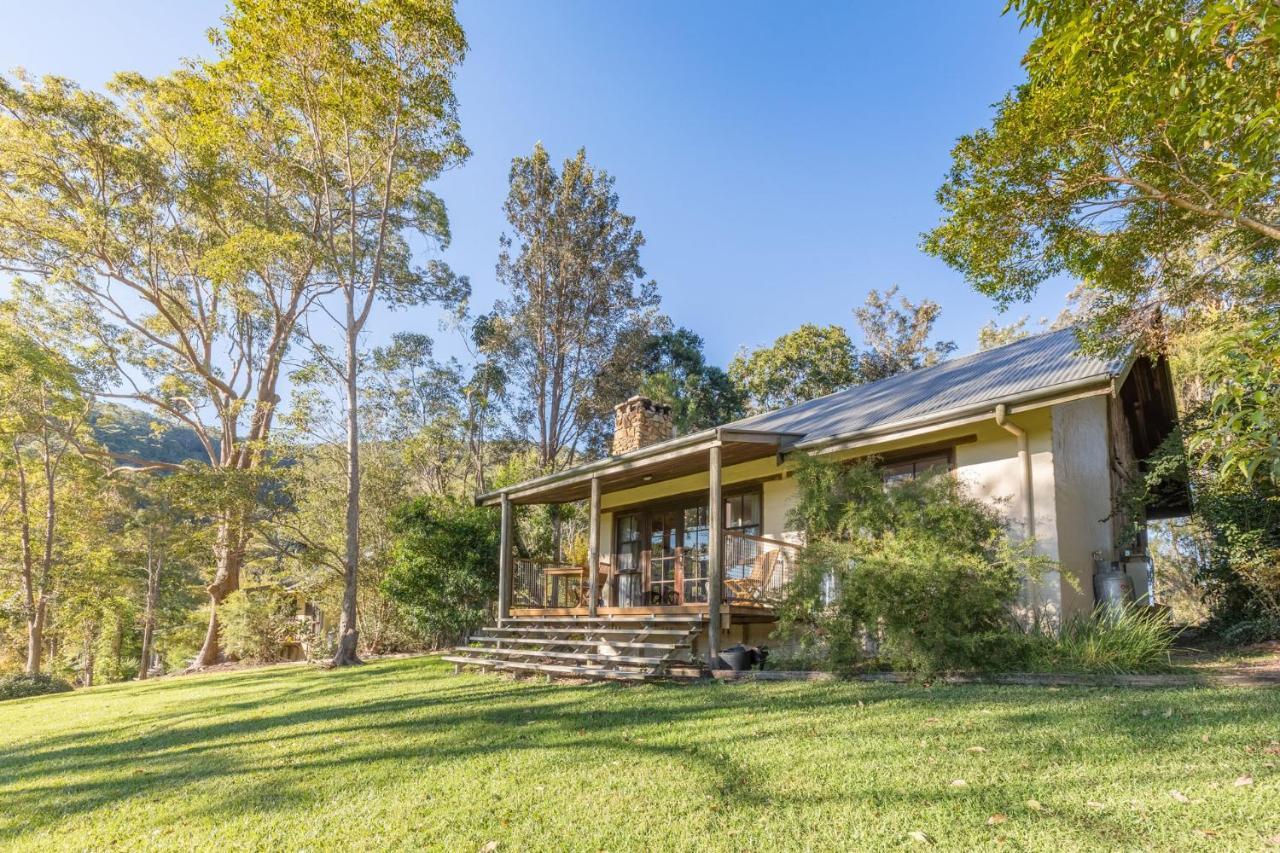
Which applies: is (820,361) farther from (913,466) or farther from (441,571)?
(913,466)

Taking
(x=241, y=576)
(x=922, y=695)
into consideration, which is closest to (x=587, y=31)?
(x=922, y=695)

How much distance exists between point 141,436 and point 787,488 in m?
32.0

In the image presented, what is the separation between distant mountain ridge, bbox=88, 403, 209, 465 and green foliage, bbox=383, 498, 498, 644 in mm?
5995

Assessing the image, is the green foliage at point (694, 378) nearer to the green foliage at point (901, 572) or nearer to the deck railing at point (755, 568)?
the deck railing at point (755, 568)

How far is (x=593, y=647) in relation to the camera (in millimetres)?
9367

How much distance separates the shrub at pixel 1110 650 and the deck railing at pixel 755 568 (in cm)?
304

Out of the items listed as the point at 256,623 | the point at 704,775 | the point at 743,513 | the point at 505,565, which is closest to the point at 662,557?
the point at 743,513

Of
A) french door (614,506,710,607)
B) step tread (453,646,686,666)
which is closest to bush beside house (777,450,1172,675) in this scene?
step tread (453,646,686,666)

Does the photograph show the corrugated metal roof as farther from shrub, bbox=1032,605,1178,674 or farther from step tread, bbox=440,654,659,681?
step tread, bbox=440,654,659,681

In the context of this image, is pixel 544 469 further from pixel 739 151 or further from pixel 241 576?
pixel 739 151

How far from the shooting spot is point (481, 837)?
126 inches

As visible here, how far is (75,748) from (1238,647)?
11916mm

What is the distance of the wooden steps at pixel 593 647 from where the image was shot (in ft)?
26.3

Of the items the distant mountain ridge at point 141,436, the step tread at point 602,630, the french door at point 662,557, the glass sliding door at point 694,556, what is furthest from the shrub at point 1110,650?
the distant mountain ridge at point 141,436
